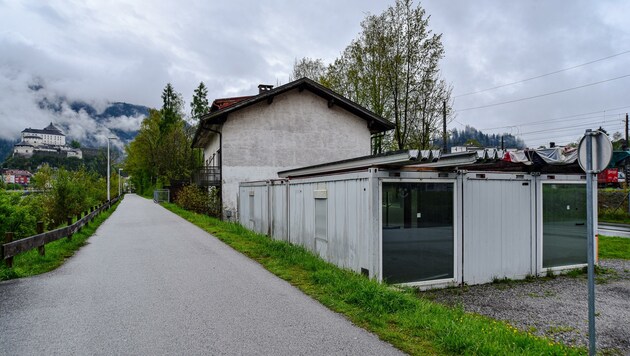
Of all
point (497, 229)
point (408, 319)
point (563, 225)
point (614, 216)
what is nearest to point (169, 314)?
point (408, 319)

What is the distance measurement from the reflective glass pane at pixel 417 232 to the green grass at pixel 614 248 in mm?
7372

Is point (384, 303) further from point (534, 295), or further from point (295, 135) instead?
point (295, 135)

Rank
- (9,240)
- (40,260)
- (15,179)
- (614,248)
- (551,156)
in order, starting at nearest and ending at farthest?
(9,240) → (551,156) → (40,260) → (614,248) → (15,179)

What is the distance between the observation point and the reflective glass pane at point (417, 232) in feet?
25.3

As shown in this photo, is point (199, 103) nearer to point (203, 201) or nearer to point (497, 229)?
point (203, 201)

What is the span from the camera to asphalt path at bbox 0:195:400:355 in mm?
4594

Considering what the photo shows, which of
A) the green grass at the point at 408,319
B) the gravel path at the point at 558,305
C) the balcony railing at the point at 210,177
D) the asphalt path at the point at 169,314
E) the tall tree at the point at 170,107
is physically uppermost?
the tall tree at the point at 170,107

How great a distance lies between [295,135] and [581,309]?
17306 millimetres

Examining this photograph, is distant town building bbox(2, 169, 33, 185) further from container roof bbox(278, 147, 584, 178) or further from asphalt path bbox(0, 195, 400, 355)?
container roof bbox(278, 147, 584, 178)

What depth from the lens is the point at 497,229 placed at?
884cm

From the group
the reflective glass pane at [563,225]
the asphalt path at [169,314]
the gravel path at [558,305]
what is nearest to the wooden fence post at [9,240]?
the asphalt path at [169,314]

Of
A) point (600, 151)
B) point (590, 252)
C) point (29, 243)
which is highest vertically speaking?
point (600, 151)

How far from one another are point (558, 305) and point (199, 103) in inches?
2354

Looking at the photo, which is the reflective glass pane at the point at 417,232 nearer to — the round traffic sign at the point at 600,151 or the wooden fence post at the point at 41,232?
the round traffic sign at the point at 600,151
